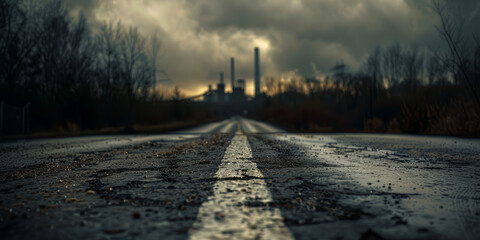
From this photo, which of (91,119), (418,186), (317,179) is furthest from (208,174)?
(91,119)

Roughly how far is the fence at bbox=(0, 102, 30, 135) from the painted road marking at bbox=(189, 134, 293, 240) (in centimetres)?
2053

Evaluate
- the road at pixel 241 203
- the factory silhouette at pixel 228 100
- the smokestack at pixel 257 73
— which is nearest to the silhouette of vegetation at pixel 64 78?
the road at pixel 241 203

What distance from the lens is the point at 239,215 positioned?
113 inches

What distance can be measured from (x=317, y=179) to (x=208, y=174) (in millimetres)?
1538

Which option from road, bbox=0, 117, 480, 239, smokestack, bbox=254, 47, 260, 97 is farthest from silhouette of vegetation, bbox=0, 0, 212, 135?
smokestack, bbox=254, 47, 260, 97

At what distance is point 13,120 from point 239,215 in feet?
73.8

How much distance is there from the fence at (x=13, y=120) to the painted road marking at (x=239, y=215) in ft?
67.4

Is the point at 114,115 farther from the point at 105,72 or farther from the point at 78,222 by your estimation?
the point at 78,222

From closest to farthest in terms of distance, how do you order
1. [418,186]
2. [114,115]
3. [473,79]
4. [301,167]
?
[418,186] < [301,167] < [473,79] < [114,115]

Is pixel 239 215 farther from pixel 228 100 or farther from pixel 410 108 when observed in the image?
pixel 228 100

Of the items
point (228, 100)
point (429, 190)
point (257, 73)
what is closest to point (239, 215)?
point (429, 190)

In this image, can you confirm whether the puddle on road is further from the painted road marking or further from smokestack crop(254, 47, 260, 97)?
smokestack crop(254, 47, 260, 97)

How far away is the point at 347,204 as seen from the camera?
329 cm

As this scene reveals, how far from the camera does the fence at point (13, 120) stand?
20.1 metres
